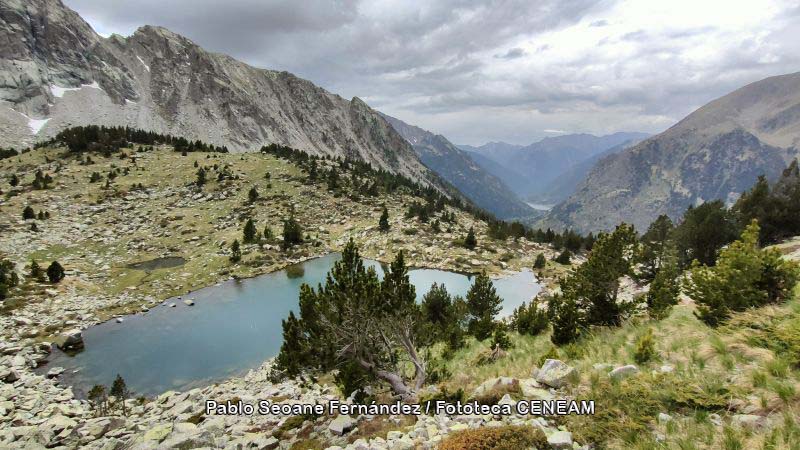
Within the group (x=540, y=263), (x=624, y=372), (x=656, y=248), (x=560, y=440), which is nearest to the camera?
(x=560, y=440)

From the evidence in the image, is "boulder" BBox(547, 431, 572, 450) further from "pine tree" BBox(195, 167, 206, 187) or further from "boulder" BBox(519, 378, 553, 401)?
"pine tree" BBox(195, 167, 206, 187)

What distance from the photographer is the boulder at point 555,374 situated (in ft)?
31.8

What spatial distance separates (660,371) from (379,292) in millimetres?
9087

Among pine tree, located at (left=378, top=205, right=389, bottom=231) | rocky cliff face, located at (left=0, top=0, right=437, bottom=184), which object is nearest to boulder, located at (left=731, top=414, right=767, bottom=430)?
pine tree, located at (left=378, top=205, right=389, bottom=231)

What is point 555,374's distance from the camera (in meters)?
9.91

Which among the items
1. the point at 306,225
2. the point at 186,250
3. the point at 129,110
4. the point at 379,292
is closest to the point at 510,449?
the point at 379,292

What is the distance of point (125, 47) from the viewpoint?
605 feet

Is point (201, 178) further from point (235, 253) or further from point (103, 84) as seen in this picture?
point (103, 84)

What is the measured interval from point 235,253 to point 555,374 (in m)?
47.0

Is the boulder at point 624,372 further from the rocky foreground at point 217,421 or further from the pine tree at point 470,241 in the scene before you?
the pine tree at point 470,241

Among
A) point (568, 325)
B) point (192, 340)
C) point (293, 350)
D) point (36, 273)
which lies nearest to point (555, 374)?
point (568, 325)

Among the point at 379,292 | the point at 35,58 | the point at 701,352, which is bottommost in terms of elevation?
the point at 701,352

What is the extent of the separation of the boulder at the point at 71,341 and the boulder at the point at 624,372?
3574 cm

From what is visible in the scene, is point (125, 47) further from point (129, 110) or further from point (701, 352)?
point (701, 352)
